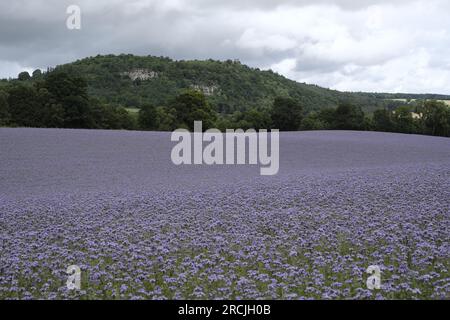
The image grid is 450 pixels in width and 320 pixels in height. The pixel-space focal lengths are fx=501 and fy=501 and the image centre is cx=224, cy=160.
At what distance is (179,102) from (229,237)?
156 ft

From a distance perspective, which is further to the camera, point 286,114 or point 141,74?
point 141,74

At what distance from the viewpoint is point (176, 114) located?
5525cm

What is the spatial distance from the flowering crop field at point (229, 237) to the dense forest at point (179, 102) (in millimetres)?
32568

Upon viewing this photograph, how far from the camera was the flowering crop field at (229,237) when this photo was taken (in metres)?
6.15

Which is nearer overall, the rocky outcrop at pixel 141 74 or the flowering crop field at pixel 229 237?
the flowering crop field at pixel 229 237

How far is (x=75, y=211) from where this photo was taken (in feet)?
37.2

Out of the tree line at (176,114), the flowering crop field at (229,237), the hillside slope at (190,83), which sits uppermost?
the hillside slope at (190,83)

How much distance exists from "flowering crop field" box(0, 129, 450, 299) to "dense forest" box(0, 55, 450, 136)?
107 feet

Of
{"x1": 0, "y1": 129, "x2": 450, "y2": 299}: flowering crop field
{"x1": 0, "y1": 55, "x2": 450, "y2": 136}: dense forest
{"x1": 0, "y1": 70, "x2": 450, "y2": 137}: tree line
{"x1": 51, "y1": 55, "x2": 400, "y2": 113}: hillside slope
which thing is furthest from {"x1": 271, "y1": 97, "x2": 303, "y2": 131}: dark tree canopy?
{"x1": 0, "y1": 129, "x2": 450, "y2": 299}: flowering crop field

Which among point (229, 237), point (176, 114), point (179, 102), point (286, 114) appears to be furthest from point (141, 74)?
point (229, 237)

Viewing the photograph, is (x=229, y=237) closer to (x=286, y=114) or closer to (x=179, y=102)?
(x=286, y=114)

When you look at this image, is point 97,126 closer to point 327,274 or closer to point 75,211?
point 75,211

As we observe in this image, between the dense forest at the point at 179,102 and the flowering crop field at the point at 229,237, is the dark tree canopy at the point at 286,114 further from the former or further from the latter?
the flowering crop field at the point at 229,237

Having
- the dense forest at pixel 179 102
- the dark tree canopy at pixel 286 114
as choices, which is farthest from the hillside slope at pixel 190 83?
the dark tree canopy at pixel 286 114
